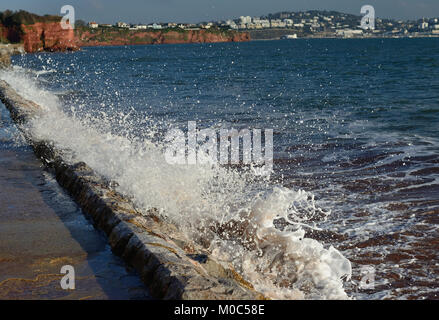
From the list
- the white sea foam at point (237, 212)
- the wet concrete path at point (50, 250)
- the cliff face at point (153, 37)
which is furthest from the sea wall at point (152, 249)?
the cliff face at point (153, 37)

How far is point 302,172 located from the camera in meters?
8.59

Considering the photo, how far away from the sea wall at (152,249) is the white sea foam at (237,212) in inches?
15.1

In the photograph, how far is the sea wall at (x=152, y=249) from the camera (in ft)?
10.1

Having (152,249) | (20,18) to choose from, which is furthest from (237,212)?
(20,18)

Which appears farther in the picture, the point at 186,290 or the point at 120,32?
Result: the point at 120,32

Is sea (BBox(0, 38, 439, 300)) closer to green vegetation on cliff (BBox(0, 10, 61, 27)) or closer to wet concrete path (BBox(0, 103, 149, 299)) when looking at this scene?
wet concrete path (BBox(0, 103, 149, 299))

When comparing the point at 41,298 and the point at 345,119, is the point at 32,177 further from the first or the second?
the point at 345,119

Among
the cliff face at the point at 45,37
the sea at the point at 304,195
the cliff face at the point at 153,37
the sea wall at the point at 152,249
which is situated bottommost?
the sea at the point at 304,195

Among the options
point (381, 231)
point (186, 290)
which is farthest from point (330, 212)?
point (186, 290)

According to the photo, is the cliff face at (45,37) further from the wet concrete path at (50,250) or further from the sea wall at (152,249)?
the sea wall at (152,249)

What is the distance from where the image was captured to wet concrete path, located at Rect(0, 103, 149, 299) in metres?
3.30

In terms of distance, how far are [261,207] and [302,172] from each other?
10.6 ft

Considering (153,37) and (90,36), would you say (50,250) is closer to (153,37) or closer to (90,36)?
(90,36)

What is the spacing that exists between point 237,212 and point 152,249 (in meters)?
2.08
